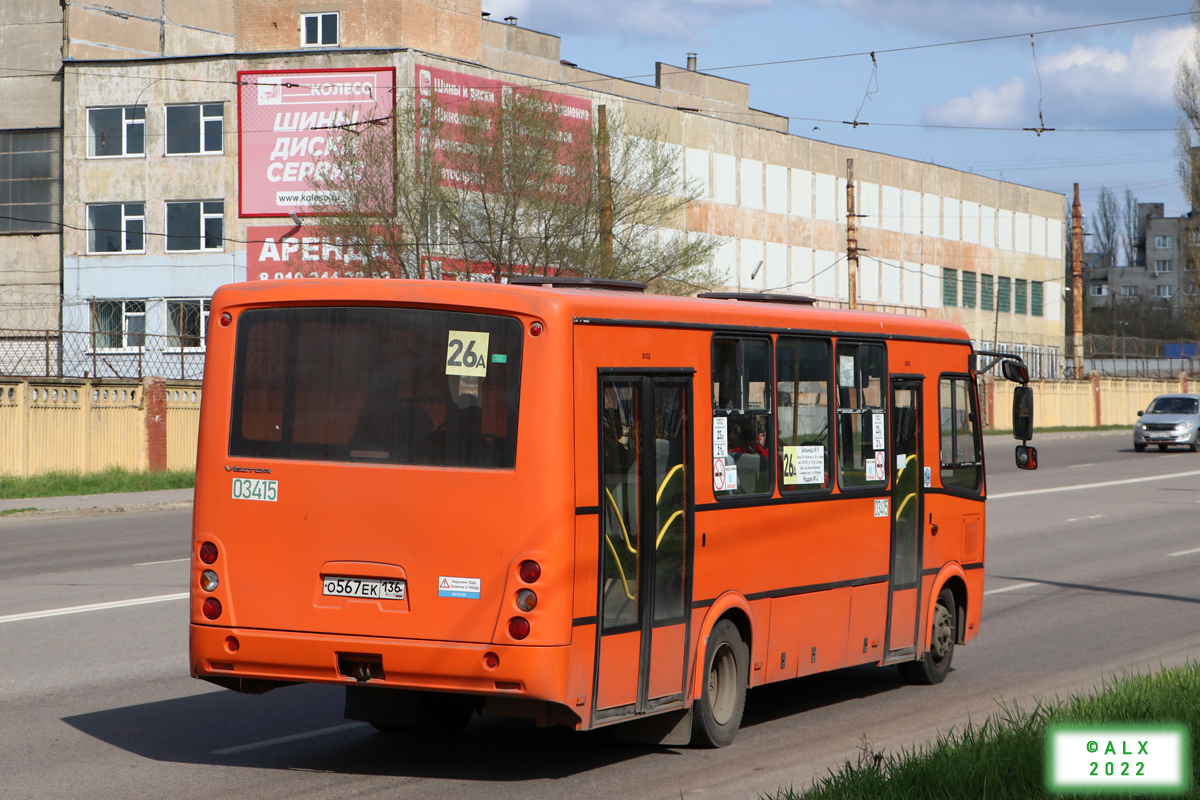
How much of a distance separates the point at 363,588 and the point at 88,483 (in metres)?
23.7

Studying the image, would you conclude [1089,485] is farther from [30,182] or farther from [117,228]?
[30,182]

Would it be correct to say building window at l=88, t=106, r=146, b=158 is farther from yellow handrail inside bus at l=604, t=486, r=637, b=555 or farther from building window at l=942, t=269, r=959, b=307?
yellow handrail inside bus at l=604, t=486, r=637, b=555

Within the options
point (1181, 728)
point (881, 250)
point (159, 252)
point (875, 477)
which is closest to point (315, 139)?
point (159, 252)

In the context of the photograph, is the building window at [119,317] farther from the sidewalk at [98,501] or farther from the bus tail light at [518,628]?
the bus tail light at [518,628]

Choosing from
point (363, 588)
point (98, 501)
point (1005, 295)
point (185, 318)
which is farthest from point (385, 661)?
point (1005, 295)

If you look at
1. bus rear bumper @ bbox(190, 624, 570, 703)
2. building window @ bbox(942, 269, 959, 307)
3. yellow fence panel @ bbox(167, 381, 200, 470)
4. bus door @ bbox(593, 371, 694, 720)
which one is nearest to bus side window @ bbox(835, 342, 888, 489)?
bus door @ bbox(593, 371, 694, 720)

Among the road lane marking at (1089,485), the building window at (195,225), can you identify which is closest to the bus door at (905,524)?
the road lane marking at (1089,485)

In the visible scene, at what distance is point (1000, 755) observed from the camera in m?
6.75

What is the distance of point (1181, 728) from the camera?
698 centimetres

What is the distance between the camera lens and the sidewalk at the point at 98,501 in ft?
84.0

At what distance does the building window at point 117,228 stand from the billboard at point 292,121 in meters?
4.02

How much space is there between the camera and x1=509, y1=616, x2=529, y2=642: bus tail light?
23.1 ft

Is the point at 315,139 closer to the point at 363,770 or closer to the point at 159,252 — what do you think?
the point at 159,252

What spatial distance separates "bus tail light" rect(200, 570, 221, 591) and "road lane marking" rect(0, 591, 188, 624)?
575 cm
